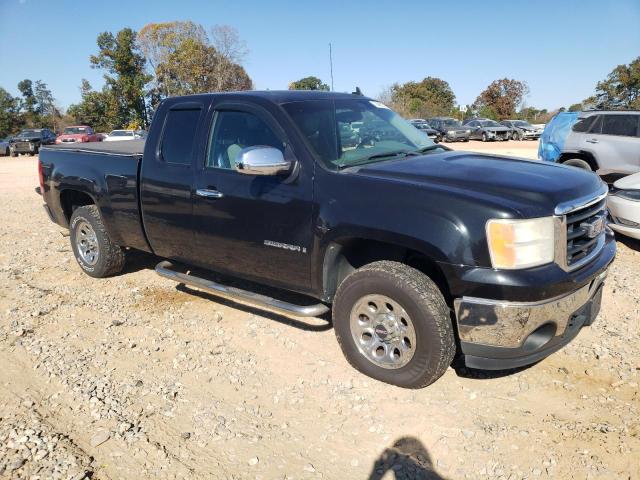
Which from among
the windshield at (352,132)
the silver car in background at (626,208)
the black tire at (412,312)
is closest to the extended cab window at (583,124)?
the silver car in background at (626,208)

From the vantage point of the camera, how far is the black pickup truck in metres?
2.96

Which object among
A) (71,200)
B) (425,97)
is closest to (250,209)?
(71,200)

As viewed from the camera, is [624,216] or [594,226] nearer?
[594,226]

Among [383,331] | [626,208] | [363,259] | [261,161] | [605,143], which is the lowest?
[383,331]

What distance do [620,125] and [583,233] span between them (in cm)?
765

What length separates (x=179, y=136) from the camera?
14.9 feet

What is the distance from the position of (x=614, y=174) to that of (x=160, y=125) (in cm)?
819

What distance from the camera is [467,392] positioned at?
3418mm

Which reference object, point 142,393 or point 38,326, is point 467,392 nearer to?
point 142,393

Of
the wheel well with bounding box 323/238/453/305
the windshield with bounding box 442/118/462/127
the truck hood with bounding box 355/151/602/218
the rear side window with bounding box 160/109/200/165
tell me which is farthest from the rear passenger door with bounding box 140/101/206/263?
the windshield with bounding box 442/118/462/127

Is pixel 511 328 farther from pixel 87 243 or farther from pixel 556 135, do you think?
pixel 556 135

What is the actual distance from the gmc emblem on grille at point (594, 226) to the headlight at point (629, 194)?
343cm

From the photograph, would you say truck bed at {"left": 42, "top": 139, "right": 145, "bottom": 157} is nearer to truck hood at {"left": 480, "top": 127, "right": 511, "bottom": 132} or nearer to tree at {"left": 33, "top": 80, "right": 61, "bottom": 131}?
truck hood at {"left": 480, "top": 127, "right": 511, "bottom": 132}

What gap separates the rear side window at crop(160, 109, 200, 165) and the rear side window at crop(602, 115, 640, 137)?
8.25 metres
